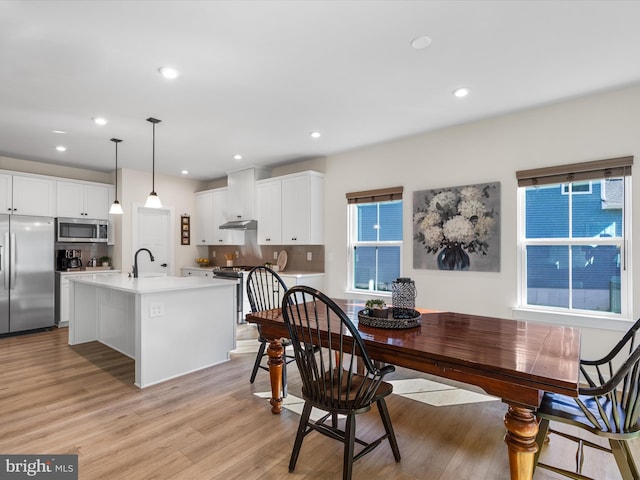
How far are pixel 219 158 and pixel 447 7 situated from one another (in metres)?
4.03

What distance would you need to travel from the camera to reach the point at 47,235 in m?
5.09

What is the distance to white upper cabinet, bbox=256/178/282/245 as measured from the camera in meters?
5.40

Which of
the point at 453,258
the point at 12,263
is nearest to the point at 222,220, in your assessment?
the point at 12,263

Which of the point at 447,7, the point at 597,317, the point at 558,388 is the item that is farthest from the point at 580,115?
the point at 558,388

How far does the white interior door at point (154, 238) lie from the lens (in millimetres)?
5996

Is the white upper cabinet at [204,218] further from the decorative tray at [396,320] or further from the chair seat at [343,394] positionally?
the chair seat at [343,394]

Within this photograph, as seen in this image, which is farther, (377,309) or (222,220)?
(222,220)

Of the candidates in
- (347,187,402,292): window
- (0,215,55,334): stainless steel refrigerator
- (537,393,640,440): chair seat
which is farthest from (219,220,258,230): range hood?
(537,393,640,440): chair seat

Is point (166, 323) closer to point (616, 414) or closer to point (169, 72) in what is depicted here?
point (169, 72)

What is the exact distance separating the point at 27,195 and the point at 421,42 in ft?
18.5

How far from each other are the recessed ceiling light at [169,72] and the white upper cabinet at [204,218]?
3.98m

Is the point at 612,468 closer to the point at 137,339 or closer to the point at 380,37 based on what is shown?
the point at 380,37

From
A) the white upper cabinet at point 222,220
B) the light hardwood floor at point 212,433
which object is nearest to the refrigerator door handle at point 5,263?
the light hardwood floor at point 212,433

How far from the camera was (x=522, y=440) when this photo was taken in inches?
55.9
